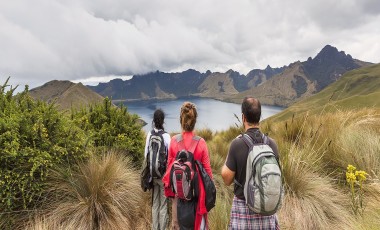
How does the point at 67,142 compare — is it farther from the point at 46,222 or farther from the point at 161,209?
the point at 161,209

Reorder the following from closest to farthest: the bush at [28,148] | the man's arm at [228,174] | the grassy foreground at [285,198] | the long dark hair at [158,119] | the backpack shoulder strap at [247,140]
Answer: the backpack shoulder strap at [247,140]
the man's arm at [228,174]
the bush at [28,148]
the grassy foreground at [285,198]
the long dark hair at [158,119]

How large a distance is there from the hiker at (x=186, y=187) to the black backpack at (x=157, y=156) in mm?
759

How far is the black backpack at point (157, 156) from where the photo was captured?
4730 millimetres

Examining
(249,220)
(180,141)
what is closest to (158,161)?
(180,141)

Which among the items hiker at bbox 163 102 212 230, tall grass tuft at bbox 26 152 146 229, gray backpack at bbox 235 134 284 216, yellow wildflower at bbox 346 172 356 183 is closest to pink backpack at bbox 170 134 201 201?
hiker at bbox 163 102 212 230

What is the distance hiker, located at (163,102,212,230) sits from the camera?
11.9ft

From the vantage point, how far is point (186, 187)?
3.57m

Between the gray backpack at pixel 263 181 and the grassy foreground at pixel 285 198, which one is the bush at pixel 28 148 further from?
the gray backpack at pixel 263 181

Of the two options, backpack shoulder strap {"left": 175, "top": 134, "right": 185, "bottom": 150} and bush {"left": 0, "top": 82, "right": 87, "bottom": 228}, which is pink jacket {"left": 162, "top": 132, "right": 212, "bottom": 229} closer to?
backpack shoulder strap {"left": 175, "top": 134, "right": 185, "bottom": 150}

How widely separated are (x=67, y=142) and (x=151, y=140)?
62.2 inches

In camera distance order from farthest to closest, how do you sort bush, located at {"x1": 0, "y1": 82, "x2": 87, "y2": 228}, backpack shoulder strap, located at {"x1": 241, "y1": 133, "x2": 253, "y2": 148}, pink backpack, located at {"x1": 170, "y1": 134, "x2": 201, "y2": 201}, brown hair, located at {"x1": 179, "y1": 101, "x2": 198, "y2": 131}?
bush, located at {"x1": 0, "y1": 82, "x2": 87, "y2": 228}
brown hair, located at {"x1": 179, "y1": 101, "x2": 198, "y2": 131}
pink backpack, located at {"x1": 170, "y1": 134, "x2": 201, "y2": 201}
backpack shoulder strap, located at {"x1": 241, "y1": 133, "x2": 253, "y2": 148}

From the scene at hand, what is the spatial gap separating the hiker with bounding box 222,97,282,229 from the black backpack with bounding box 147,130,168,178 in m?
1.76

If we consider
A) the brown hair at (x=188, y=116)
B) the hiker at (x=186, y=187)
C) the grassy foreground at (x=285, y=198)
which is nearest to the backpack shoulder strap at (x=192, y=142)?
the hiker at (x=186, y=187)

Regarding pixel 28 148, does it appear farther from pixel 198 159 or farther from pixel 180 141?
pixel 198 159
